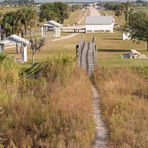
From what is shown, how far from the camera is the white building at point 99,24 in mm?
87125

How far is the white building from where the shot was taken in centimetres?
8712

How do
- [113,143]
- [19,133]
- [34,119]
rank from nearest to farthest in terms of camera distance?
[113,143] < [19,133] < [34,119]

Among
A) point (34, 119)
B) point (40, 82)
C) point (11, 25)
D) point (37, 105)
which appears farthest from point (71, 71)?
point (11, 25)

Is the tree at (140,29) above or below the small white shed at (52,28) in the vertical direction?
above

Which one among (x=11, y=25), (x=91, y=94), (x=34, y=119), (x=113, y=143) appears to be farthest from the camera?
(x=11, y=25)

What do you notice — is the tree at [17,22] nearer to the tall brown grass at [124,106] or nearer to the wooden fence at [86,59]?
the wooden fence at [86,59]

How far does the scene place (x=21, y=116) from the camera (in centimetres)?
1446

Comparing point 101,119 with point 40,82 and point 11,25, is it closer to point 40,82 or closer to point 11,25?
point 40,82

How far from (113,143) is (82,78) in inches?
389

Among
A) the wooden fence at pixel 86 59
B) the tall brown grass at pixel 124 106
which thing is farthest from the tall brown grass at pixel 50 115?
the wooden fence at pixel 86 59

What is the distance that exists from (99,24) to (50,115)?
75779mm

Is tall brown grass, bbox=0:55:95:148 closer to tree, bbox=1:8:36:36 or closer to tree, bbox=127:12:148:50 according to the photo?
tree, bbox=127:12:148:50

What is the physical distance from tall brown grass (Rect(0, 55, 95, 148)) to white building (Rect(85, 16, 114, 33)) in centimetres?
6763

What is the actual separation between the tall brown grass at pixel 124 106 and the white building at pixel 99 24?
6290cm
